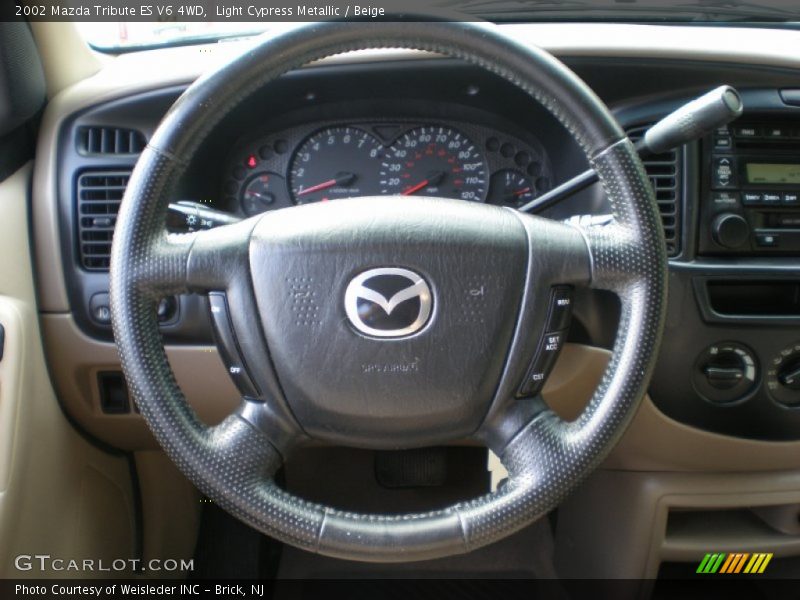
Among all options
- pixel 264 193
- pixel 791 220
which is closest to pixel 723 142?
pixel 791 220

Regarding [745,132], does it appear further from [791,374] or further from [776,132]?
[791,374]

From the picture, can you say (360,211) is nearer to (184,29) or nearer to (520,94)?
(520,94)

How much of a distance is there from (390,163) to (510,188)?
20 centimetres

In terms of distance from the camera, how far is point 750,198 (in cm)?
108

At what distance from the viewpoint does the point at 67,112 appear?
1149 millimetres

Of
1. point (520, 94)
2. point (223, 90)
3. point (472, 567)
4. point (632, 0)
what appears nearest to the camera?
point (223, 90)

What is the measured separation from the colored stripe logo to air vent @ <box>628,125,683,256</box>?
552 mm

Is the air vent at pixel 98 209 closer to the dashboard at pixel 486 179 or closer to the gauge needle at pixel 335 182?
the dashboard at pixel 486 179

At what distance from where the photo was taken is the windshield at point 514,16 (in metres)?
1.23

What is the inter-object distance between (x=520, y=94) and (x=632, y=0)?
0.99 feet

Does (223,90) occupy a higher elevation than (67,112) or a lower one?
higher

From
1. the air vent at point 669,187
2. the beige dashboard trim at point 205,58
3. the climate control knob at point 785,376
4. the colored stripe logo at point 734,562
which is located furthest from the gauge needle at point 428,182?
the colored stripe logo at point 734,562

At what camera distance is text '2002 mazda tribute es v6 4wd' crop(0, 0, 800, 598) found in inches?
30.5

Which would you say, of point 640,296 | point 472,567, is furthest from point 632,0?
point 472,567
